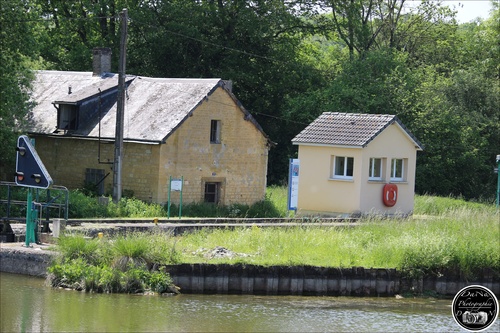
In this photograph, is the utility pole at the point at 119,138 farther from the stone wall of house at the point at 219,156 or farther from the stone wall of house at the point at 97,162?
the stone wall of house at the point at 219,156

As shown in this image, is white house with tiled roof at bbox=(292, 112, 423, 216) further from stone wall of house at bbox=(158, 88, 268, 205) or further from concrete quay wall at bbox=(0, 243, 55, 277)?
concrete quay wall at bbox=(0, 243, 55, 277)

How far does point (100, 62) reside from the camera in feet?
150

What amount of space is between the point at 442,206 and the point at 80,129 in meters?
15.2

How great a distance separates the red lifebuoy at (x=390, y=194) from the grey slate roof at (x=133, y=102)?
668 cm

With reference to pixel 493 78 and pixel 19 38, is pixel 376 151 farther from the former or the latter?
pixel 493 78

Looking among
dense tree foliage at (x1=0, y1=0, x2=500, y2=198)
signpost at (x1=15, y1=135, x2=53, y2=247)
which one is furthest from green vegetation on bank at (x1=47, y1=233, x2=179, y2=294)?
dense tree foliage at (x1=0, y1=0, x2=500, y2=198)

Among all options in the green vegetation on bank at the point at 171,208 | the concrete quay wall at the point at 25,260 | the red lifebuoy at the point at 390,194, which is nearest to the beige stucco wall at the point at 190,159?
the green vegetation on bank at the point at 171,208

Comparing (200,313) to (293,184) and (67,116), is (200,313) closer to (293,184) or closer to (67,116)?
(293,184)

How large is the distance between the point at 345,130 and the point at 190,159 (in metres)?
6.22

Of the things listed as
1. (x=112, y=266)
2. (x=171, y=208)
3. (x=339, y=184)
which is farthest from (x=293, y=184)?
(x=112, y=266)

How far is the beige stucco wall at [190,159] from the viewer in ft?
133

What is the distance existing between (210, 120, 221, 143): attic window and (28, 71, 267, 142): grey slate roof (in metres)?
1.24

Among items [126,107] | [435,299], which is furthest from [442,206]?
[435,299]

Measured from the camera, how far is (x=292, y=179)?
38656 millimetres
